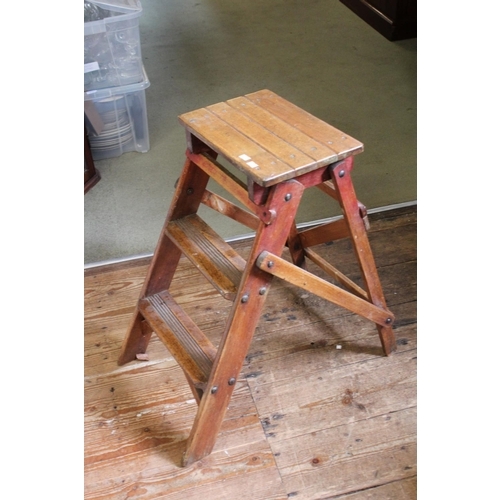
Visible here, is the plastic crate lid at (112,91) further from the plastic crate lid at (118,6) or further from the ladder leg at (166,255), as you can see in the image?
the ladder leg at (166,255)

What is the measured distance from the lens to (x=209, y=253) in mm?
1723

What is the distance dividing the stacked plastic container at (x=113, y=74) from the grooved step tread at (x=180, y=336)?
1.26 metres

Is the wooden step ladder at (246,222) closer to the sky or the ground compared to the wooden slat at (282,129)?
closer to the ground

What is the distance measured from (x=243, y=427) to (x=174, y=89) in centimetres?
226

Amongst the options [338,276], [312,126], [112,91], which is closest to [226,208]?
[312,126]

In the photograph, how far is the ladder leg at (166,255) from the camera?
5.86ft

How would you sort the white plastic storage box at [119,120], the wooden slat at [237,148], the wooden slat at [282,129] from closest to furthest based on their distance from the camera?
the wooden slat at [237,148], the wooden slat at [282,129], the white plastic storage box at [119,120]

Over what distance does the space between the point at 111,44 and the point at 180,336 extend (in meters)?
1.54

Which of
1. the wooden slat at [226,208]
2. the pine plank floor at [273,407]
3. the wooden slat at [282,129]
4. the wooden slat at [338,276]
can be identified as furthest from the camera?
the wooden slat at [338,276]

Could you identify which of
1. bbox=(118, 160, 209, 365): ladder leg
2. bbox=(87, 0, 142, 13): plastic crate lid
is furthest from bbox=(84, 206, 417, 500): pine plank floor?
bbox=(87, 0, 142, 13): plastic crate lid

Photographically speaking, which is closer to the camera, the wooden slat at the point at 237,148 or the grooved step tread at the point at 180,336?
the wooden slat at the point at 237,148

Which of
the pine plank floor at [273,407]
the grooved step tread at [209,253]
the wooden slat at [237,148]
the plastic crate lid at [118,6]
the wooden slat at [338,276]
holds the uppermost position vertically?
the wooden slat at [237,148]

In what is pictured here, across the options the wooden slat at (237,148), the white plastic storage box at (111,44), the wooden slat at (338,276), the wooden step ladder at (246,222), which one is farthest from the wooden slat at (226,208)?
the white plastic storage box at (111,44)
